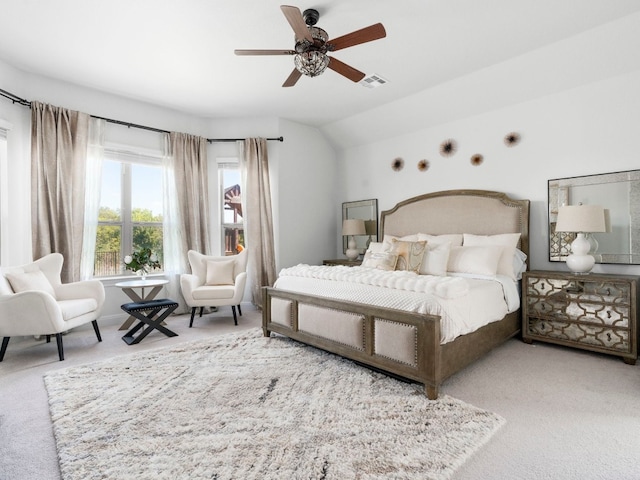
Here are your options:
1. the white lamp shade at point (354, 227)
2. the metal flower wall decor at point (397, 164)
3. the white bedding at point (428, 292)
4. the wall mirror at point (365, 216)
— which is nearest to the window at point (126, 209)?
the white bedding at point (428, 292)

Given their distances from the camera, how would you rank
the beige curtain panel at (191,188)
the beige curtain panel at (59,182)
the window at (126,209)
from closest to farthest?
the beige curtain panel at (59,182) < the window at (126,209) < the beige curtain panel at (191,188)

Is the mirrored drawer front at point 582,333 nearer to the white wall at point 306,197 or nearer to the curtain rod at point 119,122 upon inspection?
the white wall at point 306,197

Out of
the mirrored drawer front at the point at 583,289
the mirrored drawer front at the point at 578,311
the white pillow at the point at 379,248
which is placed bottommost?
the mirrored drawer front at the point at 578,311

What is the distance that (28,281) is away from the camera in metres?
3.19

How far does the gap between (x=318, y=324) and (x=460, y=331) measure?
1147 mm

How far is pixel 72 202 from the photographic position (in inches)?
154

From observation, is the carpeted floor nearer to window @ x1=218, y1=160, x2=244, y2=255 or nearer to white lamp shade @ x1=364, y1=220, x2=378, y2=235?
window @ x1=218, y1=160, x2=244, y2=255

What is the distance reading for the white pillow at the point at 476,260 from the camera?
11.2 ft

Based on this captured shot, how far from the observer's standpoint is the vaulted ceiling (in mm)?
2656

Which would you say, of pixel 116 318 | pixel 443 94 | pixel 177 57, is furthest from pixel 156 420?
pixel 443 94

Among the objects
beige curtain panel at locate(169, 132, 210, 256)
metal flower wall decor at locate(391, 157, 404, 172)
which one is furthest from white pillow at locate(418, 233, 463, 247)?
beige curtain panel at locate(169, 132, 210, 256)

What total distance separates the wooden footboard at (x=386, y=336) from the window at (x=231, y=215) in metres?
2.26

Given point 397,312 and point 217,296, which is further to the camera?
point 217,296

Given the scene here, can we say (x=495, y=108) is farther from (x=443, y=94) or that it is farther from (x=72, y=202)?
(x=72, y=202)
